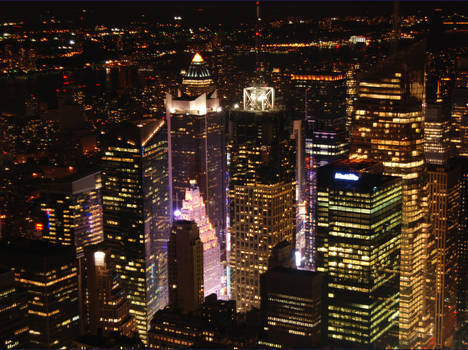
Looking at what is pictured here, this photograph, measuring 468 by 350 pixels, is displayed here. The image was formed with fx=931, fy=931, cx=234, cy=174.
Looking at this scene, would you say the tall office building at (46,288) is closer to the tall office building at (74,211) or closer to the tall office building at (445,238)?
the tall office building at (74,211)

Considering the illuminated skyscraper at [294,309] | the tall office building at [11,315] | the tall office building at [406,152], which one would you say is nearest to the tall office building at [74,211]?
the tall office building at [11,315]

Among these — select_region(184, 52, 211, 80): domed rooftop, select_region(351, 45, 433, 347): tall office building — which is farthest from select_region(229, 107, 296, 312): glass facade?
select_region(351, 45, 433, 347): tall office building

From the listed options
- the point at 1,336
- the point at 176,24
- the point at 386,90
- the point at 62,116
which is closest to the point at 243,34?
the point at 176,24

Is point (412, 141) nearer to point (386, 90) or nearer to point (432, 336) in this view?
point (386, 90)

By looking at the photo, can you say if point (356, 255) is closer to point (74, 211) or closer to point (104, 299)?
point (104, 299)

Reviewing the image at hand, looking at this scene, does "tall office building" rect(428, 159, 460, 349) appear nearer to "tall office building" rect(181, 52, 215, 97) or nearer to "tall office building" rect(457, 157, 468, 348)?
"tall office building" rect(457, 157, 468, 348)
